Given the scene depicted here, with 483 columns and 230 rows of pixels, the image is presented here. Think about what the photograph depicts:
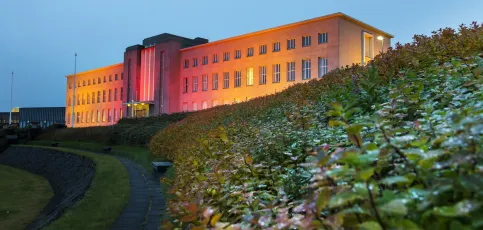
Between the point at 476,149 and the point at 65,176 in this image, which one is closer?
the point at 476,149

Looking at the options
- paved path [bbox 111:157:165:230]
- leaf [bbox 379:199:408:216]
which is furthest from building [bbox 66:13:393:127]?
leaf [bbox 379:199:408:216]

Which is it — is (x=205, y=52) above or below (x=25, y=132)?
above

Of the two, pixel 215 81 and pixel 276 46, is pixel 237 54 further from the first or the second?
pixel 276 46

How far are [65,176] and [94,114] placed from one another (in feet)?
171

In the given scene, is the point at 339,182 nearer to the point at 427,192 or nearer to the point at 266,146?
the point at 427,192

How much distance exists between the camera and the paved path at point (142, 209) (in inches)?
248

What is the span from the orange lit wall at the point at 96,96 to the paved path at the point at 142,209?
52.8 m

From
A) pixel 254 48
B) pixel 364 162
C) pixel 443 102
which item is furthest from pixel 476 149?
pixel 254 48

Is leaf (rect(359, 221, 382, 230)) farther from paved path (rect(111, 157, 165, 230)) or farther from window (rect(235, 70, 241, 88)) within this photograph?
window (rect(235, 70, 241, 88))

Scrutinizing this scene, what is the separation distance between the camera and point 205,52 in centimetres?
4944

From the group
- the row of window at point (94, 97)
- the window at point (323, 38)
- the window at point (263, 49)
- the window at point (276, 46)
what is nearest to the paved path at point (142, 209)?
the window at point (323, 38)

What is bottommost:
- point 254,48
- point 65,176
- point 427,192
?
point 65,176

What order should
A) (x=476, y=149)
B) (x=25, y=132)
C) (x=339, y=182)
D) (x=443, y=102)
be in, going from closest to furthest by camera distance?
(x=476, y=149), (x=339, y=182), (x=443, y=102), (x=25, y=132)

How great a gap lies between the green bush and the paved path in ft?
3.90
